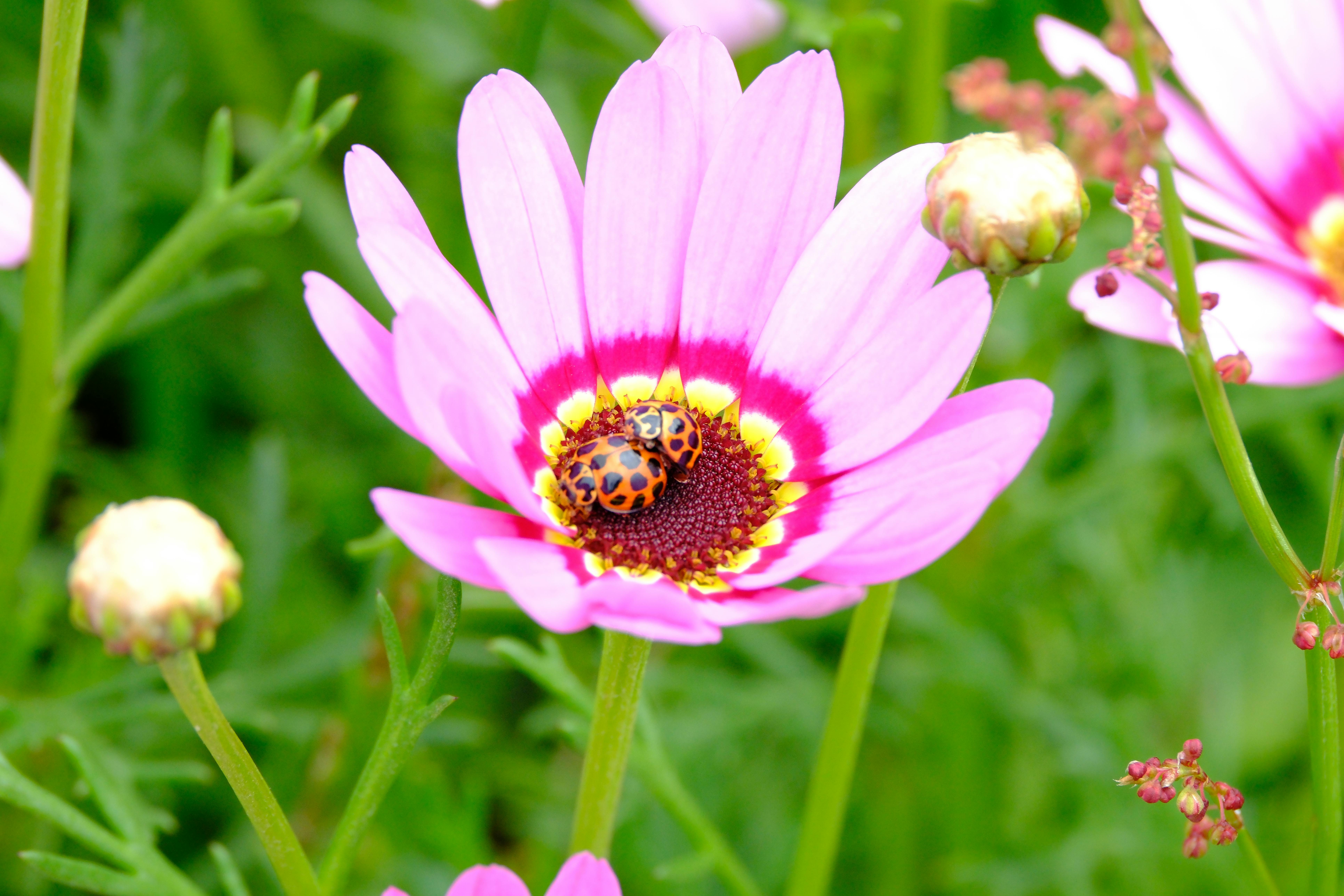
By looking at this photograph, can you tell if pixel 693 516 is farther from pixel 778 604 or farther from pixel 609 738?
pixel 778 604

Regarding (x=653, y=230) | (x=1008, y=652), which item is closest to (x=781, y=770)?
(x=1008, y=652)

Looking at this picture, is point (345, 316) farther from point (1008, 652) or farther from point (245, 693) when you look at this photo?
point (1008, 652)

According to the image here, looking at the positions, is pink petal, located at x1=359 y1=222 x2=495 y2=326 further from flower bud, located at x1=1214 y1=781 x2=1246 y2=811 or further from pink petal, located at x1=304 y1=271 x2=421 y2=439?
flower bud, located at x1=1214 y1=781 x2=1246 y2=811

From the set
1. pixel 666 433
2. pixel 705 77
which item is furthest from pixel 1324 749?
pixel 705 77

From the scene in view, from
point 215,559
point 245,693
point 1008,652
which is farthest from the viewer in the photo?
point 1008,652

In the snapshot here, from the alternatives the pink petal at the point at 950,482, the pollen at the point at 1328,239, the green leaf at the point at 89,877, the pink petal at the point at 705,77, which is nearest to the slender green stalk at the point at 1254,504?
the pink petal at the point at 950,482

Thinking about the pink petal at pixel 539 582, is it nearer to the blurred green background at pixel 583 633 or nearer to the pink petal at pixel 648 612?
the pink petal at pixel 648 612
